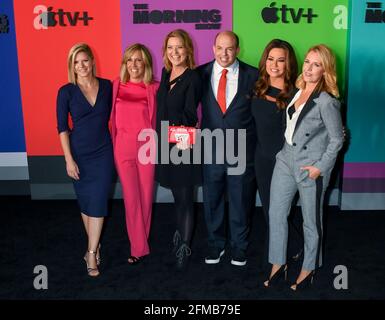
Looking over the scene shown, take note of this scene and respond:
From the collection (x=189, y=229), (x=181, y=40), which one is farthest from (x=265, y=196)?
(x=181, y=40)

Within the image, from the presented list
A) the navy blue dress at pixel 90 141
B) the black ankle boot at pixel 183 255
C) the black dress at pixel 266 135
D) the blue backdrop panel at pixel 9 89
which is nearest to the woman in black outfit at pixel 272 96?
the black dress at pixel 266 135

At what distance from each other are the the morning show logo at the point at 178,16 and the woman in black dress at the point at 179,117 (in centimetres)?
137

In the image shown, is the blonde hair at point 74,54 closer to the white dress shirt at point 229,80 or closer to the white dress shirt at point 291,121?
the white dress shirt at point 229,80

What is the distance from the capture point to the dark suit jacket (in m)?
3.17

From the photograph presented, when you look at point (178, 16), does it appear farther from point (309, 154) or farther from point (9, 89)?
point (309, 154)

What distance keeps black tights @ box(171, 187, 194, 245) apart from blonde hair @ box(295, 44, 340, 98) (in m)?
1.18

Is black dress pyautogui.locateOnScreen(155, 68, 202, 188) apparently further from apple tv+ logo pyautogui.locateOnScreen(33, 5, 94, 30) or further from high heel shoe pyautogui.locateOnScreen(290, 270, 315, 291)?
apple tv+ logo pyautogui.locateOnScreen(33, 5, 94, 30)

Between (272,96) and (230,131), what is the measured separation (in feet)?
1.24

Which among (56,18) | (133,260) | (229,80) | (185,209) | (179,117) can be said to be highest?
(56,18)

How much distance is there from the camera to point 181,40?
3.12 meters

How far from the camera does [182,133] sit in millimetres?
3203

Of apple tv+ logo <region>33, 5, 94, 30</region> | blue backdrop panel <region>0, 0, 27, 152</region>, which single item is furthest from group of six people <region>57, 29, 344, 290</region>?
blue backdrop panel <region>0, 0, 27, 152</region>

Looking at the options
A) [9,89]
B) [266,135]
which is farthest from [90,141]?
[9,89]

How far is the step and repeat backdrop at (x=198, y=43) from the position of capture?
4.36 m
